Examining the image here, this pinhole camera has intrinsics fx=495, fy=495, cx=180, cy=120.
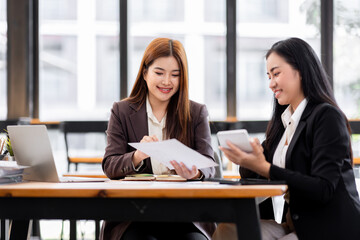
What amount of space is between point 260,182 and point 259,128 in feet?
11.6

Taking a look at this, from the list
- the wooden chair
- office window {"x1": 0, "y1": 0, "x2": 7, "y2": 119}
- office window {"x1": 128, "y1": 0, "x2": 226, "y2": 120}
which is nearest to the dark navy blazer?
the wooden chair

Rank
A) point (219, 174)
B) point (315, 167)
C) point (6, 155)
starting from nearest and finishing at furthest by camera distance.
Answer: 1. point (315, 167)
2. point (6, 155)
3. point (219, 174)

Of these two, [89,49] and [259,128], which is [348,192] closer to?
[259,128]

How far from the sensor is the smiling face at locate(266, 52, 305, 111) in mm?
1786

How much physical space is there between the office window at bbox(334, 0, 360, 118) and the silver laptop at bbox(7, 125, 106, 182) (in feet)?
14.5

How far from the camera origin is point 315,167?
5.19 ft

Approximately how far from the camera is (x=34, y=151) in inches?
66.9

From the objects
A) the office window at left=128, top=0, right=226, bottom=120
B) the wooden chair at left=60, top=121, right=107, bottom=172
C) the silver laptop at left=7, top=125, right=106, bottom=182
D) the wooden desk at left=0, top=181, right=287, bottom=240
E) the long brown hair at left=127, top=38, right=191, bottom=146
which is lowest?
the wooden chair at left=60, top=121, right=107, bottom=172

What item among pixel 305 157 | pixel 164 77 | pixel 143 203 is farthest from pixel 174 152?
pixel 164 77

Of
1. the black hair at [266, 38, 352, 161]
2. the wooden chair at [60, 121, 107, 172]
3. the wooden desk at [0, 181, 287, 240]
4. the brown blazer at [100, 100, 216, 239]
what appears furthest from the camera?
the wooden chair at [60, 121, 107, 172]

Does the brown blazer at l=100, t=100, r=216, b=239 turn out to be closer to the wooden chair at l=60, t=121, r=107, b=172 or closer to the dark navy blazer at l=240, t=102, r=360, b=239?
the dark navy blazer at l=240, t=102, r=360, b=239

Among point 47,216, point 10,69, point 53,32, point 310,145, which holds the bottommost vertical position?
point 47,216

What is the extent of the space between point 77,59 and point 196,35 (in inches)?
55.3

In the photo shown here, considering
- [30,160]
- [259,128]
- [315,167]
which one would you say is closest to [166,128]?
[30,160]
